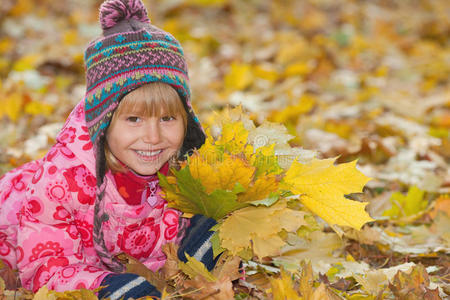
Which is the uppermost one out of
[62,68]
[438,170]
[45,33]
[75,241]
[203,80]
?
[45,33]

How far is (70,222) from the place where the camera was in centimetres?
170

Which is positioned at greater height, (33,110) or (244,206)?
(33,110)

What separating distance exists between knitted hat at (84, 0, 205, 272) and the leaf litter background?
213mm

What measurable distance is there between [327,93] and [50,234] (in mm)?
3473

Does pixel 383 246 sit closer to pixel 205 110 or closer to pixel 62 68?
pixel 205 110

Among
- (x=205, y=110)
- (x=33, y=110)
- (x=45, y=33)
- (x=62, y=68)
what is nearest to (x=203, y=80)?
(x=205, y=110)

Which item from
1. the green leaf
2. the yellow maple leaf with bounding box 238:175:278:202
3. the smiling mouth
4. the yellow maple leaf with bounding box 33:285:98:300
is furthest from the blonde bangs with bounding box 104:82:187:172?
the yellow maple leaf with bounding box 33:285:98:300

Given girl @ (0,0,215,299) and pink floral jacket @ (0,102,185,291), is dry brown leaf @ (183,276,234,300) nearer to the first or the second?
girl @ (0,0,215,299)

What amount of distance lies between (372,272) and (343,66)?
4091 millimetres

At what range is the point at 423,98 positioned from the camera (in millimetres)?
4594

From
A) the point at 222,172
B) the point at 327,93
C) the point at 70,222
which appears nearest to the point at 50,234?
the point at 70,222

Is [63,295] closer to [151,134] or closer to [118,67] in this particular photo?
[151,134]

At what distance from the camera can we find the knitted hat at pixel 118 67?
64.2 inches

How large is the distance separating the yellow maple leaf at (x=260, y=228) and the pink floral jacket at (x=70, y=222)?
385 mm
